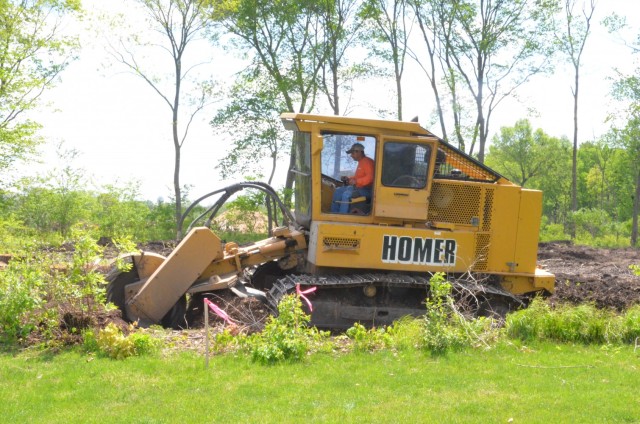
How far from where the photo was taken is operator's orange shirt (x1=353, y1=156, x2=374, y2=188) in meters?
A: 10.2

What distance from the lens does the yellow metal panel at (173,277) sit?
10.4 meters

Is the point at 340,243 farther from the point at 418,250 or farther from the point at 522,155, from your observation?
the point at 522,155

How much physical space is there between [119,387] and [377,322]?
4410 mm

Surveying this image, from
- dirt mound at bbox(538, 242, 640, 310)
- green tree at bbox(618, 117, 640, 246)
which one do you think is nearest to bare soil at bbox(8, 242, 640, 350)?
dirt mound at bbox(538, 242, 640, 310)

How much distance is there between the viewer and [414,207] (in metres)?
10.2

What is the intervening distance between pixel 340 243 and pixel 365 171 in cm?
110

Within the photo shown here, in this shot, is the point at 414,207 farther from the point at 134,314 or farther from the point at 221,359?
the point at 134,314

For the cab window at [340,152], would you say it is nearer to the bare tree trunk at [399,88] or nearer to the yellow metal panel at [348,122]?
the yellow metal panel at [348,122]

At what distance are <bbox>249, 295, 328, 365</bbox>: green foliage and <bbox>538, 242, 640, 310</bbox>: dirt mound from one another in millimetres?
4638

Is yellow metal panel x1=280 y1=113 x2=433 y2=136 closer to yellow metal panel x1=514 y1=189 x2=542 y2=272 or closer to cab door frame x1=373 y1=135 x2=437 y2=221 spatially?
cab door frame x1=373 y1=135 x2=437 y2=221

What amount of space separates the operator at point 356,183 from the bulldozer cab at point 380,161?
0.15ft

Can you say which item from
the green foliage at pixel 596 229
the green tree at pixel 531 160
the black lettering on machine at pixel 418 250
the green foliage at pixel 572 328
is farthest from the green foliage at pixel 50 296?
the green tree at pixel 531 160

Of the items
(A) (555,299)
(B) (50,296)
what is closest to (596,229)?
(A) (555,299)

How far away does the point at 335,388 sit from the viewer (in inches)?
277
